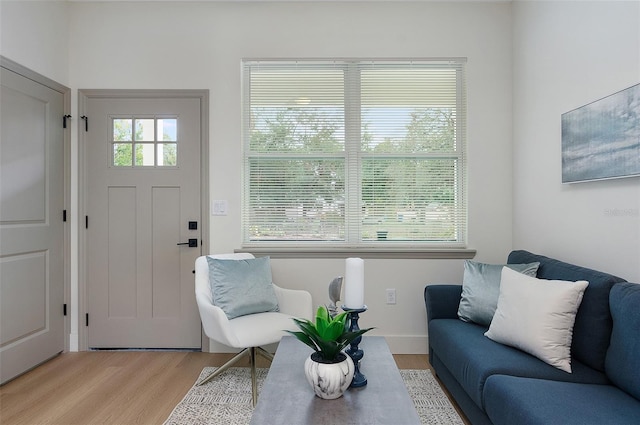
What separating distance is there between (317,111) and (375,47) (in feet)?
2.33

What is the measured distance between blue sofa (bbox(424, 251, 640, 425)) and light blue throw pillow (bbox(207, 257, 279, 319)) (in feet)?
4.08

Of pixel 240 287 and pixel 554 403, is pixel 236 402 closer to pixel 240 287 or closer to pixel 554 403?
pixel 240 287

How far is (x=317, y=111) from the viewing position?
310cm

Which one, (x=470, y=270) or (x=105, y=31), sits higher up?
(x=105, y=31)

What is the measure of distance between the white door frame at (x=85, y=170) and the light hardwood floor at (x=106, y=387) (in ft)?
1.02

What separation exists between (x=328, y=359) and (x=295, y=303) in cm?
134

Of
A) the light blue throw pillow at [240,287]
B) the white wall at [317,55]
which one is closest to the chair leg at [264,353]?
the light blue throw pillow at [240,287]

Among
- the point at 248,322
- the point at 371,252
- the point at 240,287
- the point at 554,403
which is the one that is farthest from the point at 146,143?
the point at 554,403

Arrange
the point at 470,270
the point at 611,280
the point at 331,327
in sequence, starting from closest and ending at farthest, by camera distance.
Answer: the point at 331,327 < the point at 611,280 < the point at 470,270

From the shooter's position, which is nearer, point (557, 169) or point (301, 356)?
point (301, 356)

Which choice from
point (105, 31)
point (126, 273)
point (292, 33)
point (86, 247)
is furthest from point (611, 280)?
point (105, 31)

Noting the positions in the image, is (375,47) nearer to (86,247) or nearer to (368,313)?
(368,313)

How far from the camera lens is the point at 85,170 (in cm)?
304

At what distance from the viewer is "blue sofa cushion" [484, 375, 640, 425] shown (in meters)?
1.28
